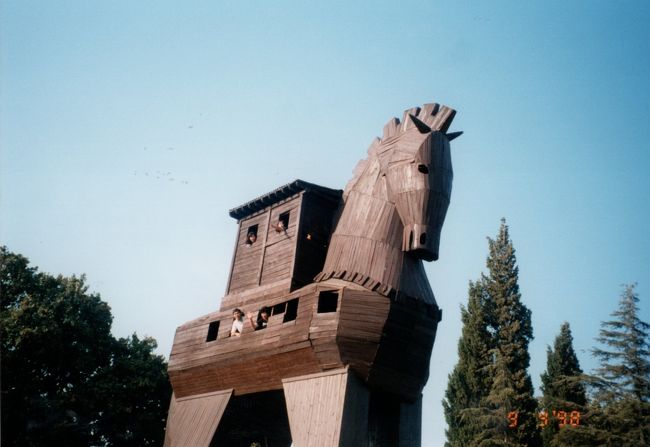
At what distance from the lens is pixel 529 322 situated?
1271 inches

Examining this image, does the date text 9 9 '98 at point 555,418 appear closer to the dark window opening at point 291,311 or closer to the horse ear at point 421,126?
the dark window opening at point 291,311

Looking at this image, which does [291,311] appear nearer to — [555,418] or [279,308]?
[279,308]

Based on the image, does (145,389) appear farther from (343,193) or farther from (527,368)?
(527,368)

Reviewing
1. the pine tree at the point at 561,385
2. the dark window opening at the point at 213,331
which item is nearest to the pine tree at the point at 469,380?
the pine tree at the point at 561,385

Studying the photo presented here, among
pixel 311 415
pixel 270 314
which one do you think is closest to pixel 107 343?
pixel 270 314

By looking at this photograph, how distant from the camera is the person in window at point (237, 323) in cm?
1714

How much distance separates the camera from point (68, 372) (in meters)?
27.8

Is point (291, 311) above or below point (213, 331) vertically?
above

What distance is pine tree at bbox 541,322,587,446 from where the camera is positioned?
28.9 m

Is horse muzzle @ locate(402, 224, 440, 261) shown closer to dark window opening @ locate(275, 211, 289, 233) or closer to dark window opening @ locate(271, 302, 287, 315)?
dark window opening @ locate(271, 302, 287, 315)

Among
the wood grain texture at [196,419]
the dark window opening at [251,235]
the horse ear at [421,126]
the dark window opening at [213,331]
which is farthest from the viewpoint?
the dark window opening at [251,235]

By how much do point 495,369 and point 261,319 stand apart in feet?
59.4

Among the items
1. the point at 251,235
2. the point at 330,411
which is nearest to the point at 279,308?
the point at 251,235

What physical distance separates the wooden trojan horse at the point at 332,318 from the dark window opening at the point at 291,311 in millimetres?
68
